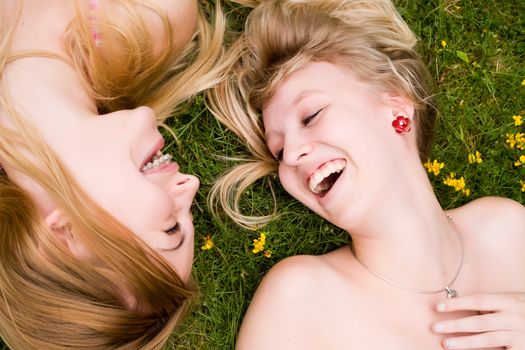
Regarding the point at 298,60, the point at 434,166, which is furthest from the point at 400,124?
the point at 434,166

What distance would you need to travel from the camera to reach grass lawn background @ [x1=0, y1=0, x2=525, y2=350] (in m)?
3.75

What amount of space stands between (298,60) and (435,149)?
1.28m

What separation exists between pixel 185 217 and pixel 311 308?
32.3 inches

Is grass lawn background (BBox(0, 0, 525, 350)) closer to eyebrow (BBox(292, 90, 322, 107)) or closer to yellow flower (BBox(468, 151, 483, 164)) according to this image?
yellow flower (BBox(468, 151, 483, 164))

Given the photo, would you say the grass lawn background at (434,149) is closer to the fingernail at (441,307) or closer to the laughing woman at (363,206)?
the laughing woman at (363,206)

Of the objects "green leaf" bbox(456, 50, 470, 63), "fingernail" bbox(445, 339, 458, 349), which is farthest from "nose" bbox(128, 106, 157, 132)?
"green leaf" bbox(456, 50, 470, 63)

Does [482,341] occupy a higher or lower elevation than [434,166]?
lower

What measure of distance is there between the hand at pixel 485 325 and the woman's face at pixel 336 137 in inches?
28.1

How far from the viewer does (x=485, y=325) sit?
10.2 feet

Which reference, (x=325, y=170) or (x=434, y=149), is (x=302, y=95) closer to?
(x=325, y=170)

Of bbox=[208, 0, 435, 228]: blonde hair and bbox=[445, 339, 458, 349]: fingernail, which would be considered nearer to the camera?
bbox=[445, 339, 458, 349]: fingernail

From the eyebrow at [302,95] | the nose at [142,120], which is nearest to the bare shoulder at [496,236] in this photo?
the eyebrow at [302,95]

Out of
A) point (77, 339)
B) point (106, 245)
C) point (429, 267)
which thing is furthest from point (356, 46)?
point (77, 339)

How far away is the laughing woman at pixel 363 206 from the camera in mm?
3039
